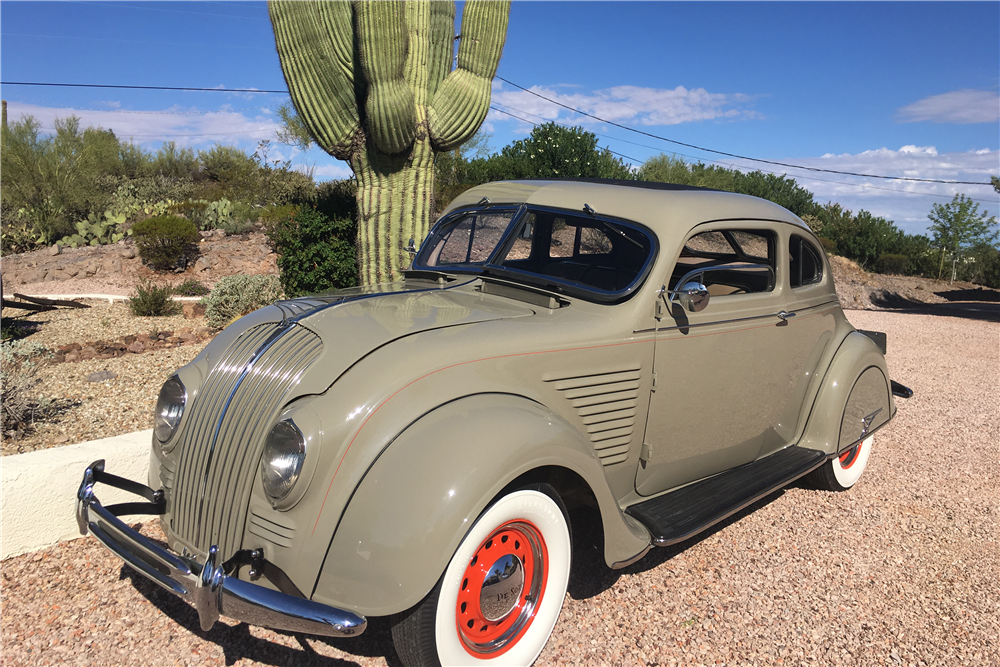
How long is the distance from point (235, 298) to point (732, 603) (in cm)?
735

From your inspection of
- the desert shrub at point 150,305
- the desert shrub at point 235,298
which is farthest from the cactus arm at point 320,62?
the desert shrub at point 150,305

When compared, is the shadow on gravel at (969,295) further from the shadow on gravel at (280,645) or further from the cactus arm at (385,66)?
the shadow on gravel at (280,645)

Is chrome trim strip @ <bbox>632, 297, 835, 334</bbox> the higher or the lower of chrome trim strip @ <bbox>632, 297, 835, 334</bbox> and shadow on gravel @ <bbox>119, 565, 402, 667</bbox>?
the higher

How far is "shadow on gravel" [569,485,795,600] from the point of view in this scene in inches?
121

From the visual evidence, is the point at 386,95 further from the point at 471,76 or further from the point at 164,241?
the point at 164,241

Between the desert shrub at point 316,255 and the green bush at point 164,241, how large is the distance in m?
7.51

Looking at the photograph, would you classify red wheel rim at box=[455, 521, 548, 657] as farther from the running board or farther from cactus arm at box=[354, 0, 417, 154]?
cactus arm at box=[354, 0, 417, 154]

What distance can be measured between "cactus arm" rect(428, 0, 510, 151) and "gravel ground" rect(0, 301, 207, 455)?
12.6ft

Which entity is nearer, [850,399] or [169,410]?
[169,410]

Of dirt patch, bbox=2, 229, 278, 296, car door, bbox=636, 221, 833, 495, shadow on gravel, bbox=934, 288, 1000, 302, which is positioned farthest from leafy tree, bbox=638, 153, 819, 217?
car door, bbox=636, 221, 833, 495

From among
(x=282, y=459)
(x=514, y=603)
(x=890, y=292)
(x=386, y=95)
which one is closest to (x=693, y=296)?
(x=514, y=603)

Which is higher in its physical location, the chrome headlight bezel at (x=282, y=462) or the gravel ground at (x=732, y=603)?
the chrome headlight bezel at (x=282, y=462)

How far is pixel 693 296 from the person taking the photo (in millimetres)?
2951

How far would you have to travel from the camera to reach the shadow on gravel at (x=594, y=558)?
306cm
